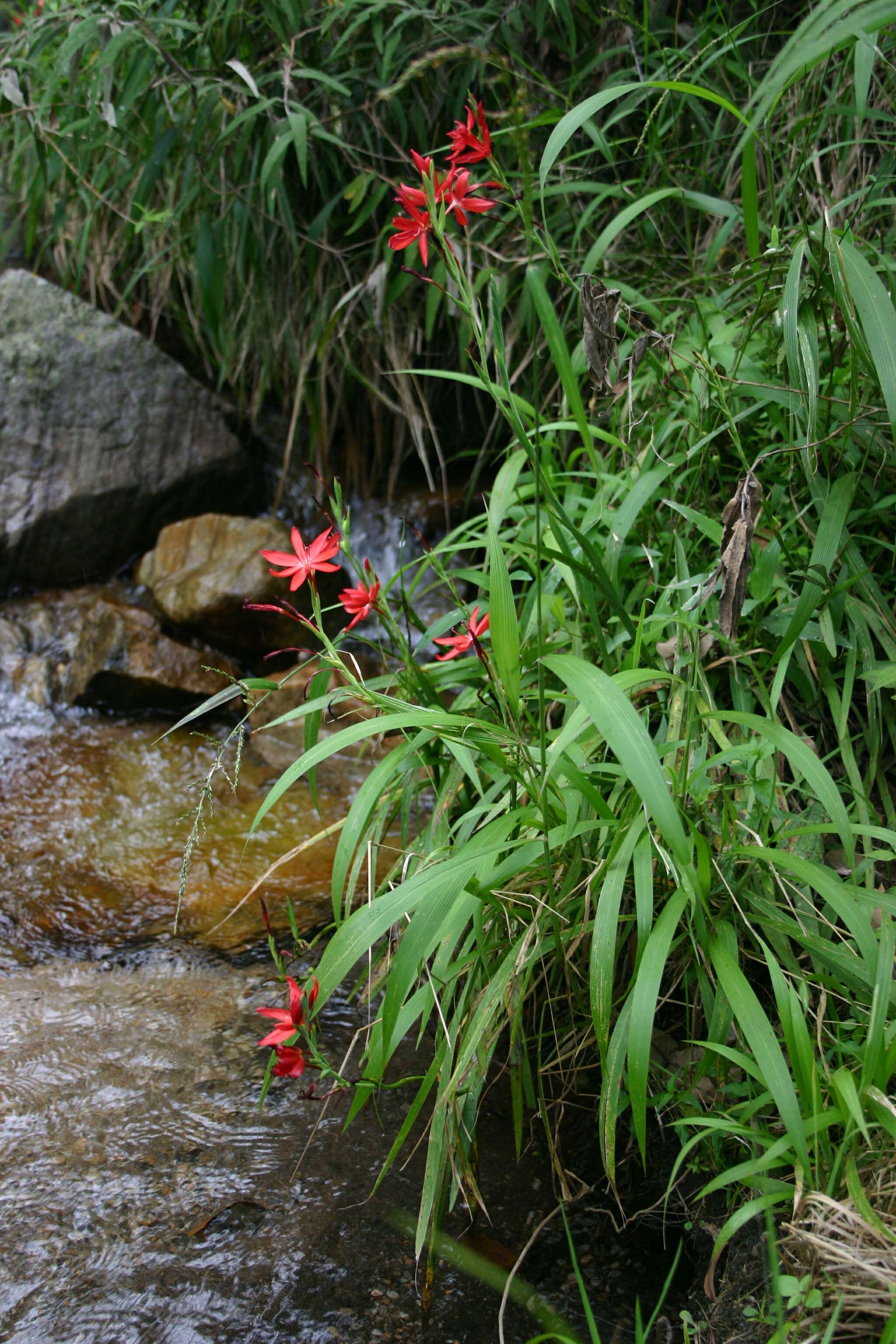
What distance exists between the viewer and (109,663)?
290 cm

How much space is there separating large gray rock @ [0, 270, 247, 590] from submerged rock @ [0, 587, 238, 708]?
0.35 m

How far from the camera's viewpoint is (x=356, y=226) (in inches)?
95.0

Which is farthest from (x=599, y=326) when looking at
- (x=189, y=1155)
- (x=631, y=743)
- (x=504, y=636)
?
(x=189, y=1155)

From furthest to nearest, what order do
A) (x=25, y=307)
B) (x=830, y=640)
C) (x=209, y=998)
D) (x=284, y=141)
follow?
(x=25, y=307)
(x=284, y=141)
(x=209, y=998)
(x=830, y=640)

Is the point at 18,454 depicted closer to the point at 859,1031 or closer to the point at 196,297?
the point at 196,297

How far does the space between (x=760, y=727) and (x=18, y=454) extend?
3038 millimetres

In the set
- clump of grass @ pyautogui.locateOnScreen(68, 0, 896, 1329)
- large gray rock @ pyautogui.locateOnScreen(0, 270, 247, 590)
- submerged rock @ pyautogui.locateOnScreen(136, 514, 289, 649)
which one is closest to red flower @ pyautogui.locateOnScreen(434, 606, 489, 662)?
clump of grass @ pyautogui.locateOnScreen(68, 0, 896, 1329)

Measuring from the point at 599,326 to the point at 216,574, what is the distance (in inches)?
84.6

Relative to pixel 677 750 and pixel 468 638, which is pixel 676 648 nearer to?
pixel 677 750

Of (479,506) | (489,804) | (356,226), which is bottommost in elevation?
(489,804)

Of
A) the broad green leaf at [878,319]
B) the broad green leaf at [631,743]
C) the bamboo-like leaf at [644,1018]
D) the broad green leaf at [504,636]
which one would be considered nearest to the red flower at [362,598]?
the broad green leaf at [504,636]

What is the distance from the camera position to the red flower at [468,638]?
118 centimetres

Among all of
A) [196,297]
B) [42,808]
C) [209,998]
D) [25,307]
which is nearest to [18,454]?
[25,307]

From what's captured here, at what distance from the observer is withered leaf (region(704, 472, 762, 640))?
3.14 ft
